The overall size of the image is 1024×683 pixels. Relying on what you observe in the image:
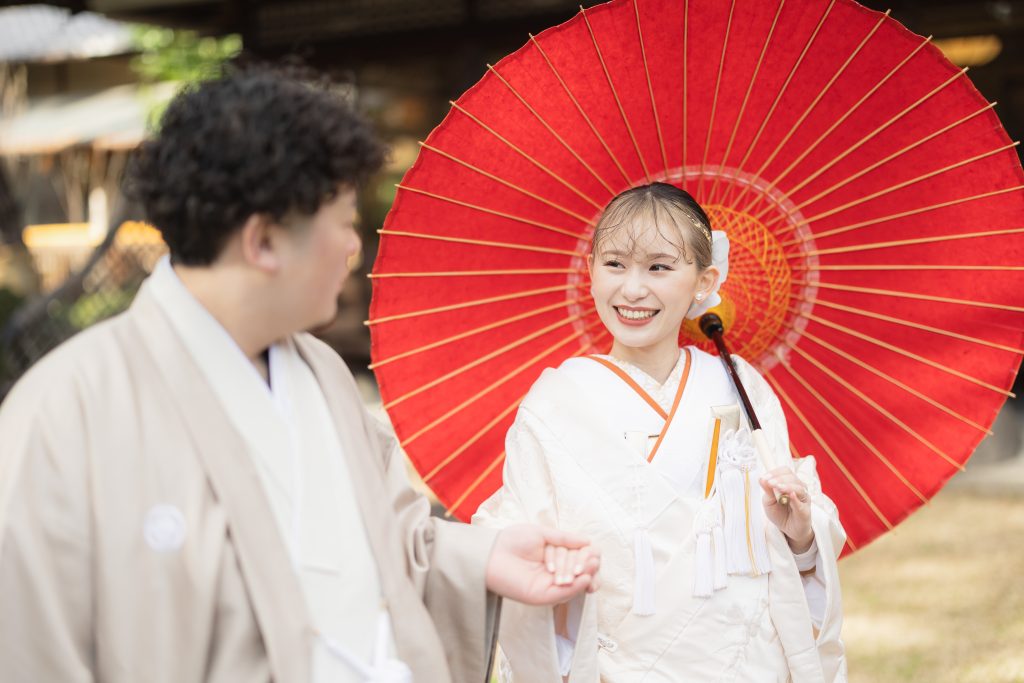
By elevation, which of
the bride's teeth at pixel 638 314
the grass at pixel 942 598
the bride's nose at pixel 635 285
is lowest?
the grass at pixel 942 598

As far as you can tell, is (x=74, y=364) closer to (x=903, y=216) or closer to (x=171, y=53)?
(x=903, y=216)

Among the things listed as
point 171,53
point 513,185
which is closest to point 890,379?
point 513,185

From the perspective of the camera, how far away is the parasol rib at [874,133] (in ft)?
7.59

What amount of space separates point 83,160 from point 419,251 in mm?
14737

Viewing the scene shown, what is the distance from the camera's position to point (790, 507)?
2.21 meters

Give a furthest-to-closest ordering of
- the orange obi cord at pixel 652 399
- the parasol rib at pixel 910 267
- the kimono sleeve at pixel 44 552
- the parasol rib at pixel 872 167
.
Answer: the parasol rib at pixel 910 267
the parasol rib at pixel 872 167
the orange obi cord at pixel 652 399
the kimono sleeve at pixel 44 552

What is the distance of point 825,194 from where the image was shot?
248 cm

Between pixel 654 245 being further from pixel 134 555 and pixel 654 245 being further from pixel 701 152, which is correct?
pixel 134 555

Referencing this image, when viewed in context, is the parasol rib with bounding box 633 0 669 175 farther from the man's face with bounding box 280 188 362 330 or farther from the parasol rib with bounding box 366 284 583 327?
the man's face with bounding box 280 188 362 330

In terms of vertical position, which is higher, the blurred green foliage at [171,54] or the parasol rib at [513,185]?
the blurred green foliage at [171,54]

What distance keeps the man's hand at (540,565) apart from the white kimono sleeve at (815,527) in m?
0.61

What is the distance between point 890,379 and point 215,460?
1.71 meters

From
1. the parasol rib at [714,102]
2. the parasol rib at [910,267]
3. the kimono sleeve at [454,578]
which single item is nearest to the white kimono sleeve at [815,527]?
the parasol rib at [910,267]

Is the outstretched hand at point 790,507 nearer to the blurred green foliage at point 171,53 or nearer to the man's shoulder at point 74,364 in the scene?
the man's shoulder at point 74,364
